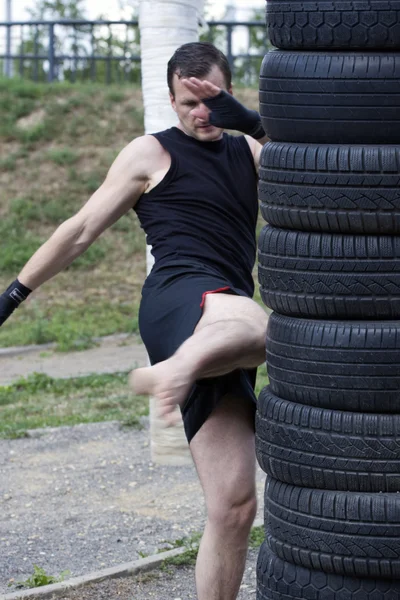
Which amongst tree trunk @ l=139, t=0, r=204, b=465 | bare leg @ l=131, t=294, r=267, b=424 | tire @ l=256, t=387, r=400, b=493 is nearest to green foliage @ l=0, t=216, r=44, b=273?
tree trunk @ l=139, t=0, r=204, b=465

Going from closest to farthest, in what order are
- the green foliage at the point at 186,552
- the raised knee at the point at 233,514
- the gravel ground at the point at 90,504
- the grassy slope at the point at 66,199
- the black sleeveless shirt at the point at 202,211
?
the raised knee at the point at 233,514, the black sleeveless shirt at the point at 202,211, the green foliage at the point at 186,552, the gravel ground at the point at 90,504, the grassy slope at the point at 66,199

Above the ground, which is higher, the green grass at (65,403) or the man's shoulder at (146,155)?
the man's shoulder at (146,155)

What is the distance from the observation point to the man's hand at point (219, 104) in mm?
4133

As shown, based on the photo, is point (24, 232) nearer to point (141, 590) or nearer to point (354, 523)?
point (141, 590)

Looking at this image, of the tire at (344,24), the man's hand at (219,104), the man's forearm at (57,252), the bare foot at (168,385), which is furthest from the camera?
the man's forearm at (57,252)

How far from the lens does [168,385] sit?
11.9 ft

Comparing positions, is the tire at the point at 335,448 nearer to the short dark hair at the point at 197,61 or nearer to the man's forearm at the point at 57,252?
the man's forearm at the point at 57,252

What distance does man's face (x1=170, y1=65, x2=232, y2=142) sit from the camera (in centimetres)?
428

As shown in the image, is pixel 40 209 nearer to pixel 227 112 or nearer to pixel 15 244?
pixel 15 244

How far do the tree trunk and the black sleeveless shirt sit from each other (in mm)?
2295

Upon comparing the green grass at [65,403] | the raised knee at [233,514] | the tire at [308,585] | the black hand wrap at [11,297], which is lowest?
the green grass at [65,403]

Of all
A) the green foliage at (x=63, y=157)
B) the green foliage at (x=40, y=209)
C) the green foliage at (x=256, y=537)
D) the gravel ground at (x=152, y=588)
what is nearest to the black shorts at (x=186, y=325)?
the gravel ground at (x=152, y=588)

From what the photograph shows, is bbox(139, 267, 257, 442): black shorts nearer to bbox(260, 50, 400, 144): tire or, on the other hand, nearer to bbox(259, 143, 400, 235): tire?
bbox(259, 143, 400, 235): tire

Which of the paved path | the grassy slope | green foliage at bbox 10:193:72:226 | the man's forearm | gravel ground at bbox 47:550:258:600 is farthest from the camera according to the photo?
green foliage at bbox 10:193:72:226
